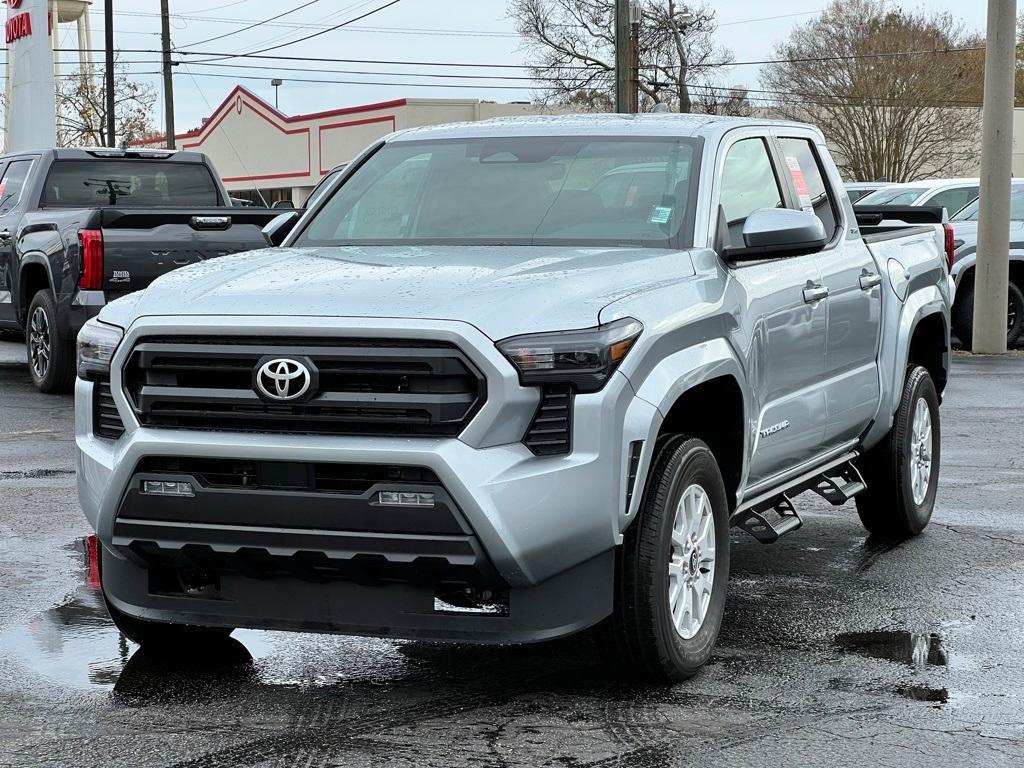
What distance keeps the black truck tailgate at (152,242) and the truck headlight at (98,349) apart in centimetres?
733

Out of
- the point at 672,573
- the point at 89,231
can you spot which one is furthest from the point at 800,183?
the point at 89,231

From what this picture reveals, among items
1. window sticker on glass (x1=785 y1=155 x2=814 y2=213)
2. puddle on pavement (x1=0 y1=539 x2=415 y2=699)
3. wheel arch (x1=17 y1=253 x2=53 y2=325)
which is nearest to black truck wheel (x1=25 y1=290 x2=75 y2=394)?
wheel arch (x1=17 y1=253 x2=53 y2=325)

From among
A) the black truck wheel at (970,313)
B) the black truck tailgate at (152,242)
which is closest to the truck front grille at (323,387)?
the black truck tailgate at (152,242)

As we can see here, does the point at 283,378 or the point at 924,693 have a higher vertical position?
the point at 283,378

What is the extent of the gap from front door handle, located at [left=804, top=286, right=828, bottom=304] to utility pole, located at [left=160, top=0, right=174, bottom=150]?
38062mm

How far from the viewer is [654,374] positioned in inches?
189

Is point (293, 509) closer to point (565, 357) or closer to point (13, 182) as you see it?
point (565, 357)

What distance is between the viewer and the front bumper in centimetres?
441

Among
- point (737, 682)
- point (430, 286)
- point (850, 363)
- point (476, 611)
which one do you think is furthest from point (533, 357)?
point (850, 363)

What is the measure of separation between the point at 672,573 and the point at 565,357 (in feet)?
3.13

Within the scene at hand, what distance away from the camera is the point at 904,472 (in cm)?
754

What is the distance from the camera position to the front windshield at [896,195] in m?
19.4

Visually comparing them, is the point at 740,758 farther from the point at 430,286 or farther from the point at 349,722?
A: the point at 430,286

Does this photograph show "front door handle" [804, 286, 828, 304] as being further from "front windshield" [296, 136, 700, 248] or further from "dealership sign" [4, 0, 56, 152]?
"dealership sign" [4, 0, 56, 152]
